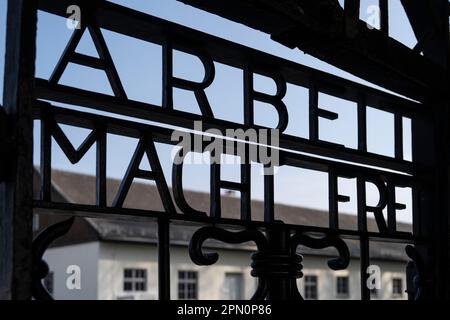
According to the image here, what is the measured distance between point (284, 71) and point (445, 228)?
114cm

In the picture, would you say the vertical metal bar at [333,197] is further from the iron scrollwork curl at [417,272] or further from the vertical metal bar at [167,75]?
the vertical metal bar at [167,75]

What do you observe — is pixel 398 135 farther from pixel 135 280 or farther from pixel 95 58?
pixel 135 280

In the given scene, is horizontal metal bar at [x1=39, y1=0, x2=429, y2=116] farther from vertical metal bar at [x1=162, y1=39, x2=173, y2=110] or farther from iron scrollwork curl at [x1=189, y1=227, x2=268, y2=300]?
iron scrollwork curl at [x1=189, y1=227, x2=268, y2=300]


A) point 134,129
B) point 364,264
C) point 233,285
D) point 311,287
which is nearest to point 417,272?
point 364,264

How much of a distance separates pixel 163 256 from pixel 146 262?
18669 mm

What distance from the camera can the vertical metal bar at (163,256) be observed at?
2.27 meters

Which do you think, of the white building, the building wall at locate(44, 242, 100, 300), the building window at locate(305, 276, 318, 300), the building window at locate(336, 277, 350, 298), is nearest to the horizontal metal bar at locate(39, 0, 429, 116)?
the white building

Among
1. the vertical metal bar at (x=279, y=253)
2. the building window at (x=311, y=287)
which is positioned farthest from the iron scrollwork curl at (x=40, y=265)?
the building window at (x=311, y=287)

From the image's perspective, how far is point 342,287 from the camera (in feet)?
84.2

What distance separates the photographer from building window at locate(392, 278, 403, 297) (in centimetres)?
2666

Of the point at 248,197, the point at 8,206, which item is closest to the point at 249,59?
the point at 248,197

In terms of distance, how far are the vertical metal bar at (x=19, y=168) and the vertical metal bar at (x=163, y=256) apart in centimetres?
51

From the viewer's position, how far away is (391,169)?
321cm

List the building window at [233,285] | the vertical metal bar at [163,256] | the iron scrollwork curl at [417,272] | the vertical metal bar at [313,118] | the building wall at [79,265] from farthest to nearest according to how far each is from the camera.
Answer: the building window at [233,285], the building wall at [79,265], the iron scrollwork curl at [417,272], the vertical metal bar at [313,118], the vertical metal bar at [163,256]
